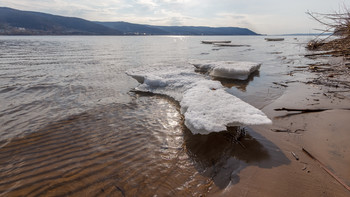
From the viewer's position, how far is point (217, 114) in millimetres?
3271

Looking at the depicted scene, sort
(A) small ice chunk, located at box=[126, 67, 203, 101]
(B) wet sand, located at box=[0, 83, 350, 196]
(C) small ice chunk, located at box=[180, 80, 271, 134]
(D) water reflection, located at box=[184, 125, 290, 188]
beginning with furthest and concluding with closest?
(A) small ice chunk, located at box=[126, 67, 203, 101] → (C) small ice chunk, located at box=[180, 80, 271, 134] → (D) water reflection, located at box=[184, 125, 290, 188] → (B) wet sand, located at box=[0, 83, 350, 196]

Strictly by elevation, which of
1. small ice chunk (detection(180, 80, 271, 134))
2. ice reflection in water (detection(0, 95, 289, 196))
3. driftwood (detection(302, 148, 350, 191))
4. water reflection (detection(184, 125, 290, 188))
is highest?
small ice chunk (detection(180, 80, 271, 134))

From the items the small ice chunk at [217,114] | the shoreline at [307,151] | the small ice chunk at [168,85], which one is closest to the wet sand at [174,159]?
the shoreline at [307,151]

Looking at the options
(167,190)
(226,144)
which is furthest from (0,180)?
(226,144)

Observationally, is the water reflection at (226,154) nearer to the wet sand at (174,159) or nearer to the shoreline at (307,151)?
the wet sand at (174,159)

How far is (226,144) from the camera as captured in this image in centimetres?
299

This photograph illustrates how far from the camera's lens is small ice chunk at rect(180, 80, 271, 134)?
116 inches

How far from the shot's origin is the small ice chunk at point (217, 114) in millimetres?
2936

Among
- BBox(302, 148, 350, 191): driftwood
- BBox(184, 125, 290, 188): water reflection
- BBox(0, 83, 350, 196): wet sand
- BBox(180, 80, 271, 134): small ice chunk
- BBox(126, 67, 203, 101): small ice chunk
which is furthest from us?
BBox(126, 67, 203, 101): small ice chunk

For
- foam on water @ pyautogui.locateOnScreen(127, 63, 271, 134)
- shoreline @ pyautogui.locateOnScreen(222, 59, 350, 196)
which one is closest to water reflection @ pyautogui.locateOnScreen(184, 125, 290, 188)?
shoreline @ pyautogui.locateOnScreen(222, 59, 350, 196)

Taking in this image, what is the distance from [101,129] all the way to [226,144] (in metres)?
2.65

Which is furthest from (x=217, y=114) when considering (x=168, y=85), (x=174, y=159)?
(x=168, y=85)

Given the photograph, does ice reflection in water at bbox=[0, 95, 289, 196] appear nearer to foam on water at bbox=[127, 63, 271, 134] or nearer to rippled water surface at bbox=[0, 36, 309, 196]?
rippled water surface at bbox=[0, 36, 309, 196]

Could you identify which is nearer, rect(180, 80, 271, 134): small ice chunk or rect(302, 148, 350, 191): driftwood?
rect(302, 148, 350, 191): driftwood
